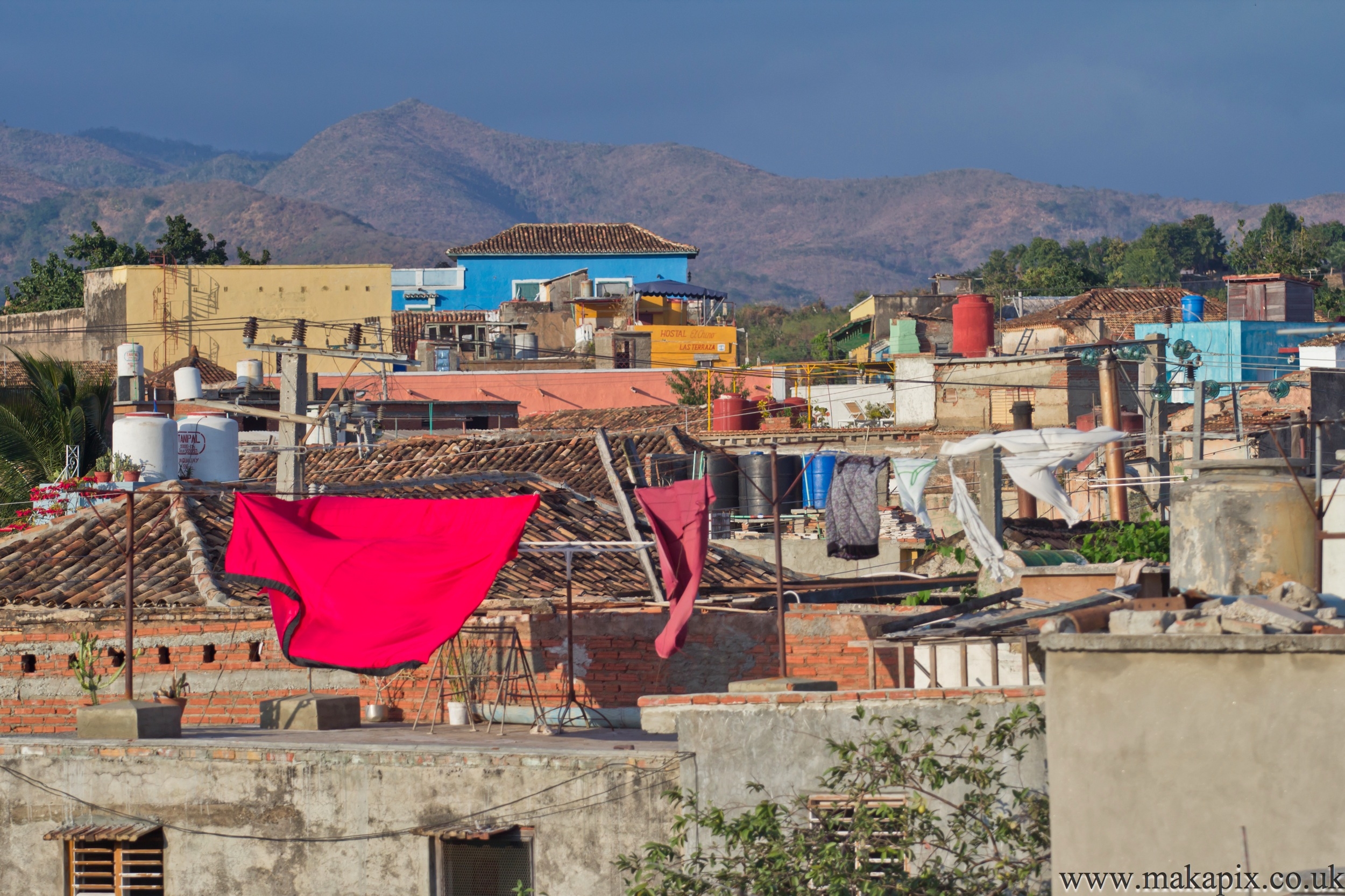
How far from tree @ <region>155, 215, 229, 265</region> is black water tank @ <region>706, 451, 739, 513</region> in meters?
41.3

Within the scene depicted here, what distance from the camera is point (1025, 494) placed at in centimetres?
2714

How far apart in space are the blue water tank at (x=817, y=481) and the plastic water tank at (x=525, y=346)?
2196 cm

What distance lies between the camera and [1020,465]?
66.5 feet

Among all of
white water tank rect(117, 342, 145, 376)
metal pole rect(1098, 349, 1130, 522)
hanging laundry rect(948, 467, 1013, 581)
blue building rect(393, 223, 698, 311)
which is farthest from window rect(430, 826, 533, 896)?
blue building rect(393, 223, 698, 311)

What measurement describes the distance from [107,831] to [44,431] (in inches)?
659

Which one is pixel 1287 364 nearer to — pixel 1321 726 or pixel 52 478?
pixel 52 478

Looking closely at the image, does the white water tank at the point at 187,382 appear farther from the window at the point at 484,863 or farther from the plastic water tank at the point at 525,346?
the window at the point at 484,863

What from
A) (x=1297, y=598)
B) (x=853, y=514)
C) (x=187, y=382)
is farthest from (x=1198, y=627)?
(x=187, y=382)

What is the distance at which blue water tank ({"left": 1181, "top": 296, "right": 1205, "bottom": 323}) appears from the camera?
44125 millimetres

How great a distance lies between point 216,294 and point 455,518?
4270 centimetres

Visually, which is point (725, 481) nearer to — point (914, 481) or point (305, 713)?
point (914, 481)

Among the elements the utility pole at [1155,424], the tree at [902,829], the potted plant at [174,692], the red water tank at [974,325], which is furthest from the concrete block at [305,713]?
the red water tank at [974,325]

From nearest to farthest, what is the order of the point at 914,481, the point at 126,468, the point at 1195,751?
the point at 1195,751 → the point at 126,468 → the point at 914,481

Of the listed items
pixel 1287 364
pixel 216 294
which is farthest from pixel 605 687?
pixel 216 294
